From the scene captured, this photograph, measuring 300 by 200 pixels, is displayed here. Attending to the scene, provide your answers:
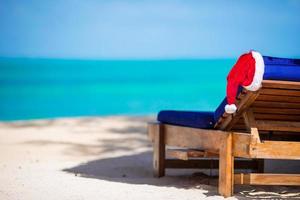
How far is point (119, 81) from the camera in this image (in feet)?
109

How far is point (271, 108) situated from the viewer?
171 inches

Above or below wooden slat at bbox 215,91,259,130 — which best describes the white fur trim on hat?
above

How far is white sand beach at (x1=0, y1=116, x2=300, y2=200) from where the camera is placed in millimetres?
4441

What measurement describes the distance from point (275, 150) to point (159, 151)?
1339 mm

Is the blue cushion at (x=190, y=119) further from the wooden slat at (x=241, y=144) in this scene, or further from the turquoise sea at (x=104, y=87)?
the turquoise sea at (x=104, y=87)

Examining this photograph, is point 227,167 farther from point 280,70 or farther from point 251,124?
point 280,70

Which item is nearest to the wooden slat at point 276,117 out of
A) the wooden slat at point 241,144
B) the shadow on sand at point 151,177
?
the wooden slat at point 241,144

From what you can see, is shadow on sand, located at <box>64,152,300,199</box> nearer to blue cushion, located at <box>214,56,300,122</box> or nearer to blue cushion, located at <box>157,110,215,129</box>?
blue cushion, located at <box>157,110,215,129</box>

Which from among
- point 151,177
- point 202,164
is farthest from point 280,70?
point 151,177

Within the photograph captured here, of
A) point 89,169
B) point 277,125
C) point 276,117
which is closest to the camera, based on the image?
point 277,125

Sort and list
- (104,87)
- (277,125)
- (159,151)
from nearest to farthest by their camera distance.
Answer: (277,125)
(159,151)
(104,87)

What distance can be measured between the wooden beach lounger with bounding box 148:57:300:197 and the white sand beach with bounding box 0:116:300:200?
0.26m

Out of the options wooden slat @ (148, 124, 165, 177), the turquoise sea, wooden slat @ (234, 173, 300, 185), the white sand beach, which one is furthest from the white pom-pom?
the turquoise sea

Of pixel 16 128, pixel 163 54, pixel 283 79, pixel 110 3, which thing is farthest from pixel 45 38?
pixel 283 79
